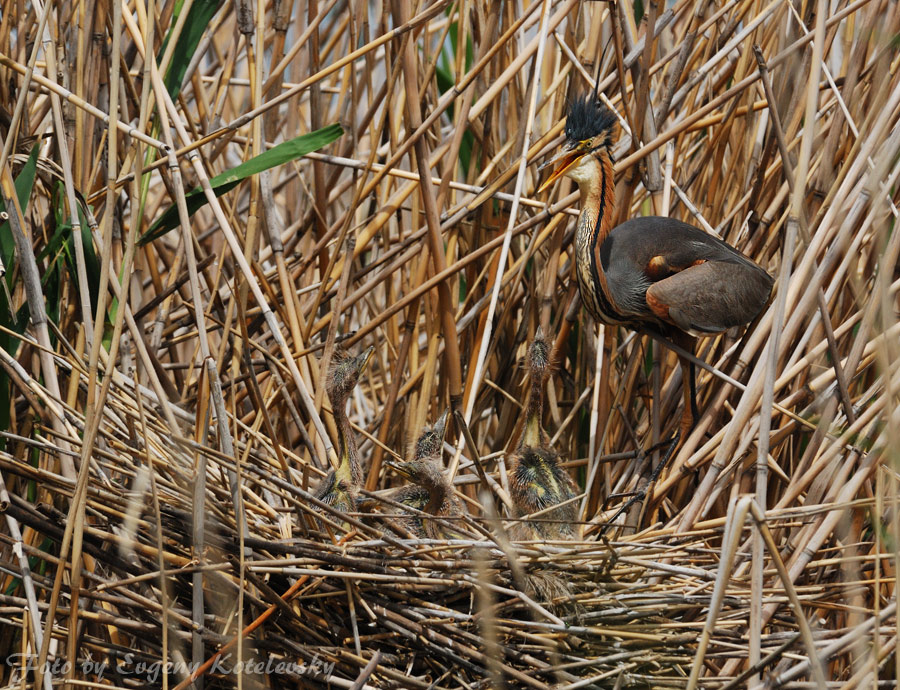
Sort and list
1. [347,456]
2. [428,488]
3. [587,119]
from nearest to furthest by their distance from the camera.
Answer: [428,488] → [347,456] → [587,119]

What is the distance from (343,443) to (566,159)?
84cm

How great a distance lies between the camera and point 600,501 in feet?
7.83

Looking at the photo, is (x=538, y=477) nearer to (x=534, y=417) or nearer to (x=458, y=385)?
(x=534, y=417)

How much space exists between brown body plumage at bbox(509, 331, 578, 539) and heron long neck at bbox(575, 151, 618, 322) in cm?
15

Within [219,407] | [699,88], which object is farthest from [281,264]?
[699,88]

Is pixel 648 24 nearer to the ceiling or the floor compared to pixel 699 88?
nearer to the ceiling

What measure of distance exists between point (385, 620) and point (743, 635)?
61 cm

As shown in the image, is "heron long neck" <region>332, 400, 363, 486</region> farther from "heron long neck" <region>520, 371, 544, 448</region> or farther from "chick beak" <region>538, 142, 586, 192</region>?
"chick beak" <region>538, 142, 586, 192</region>

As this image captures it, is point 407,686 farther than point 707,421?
No

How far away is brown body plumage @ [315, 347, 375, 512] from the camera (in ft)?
6.31

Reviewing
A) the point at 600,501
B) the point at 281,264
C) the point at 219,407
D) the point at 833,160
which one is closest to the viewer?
the point at 219,407

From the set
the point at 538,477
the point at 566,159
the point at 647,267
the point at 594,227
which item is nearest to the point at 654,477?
the point at 538,477

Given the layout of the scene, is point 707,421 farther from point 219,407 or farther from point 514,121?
point 219,407

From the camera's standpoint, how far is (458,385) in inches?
76.9
